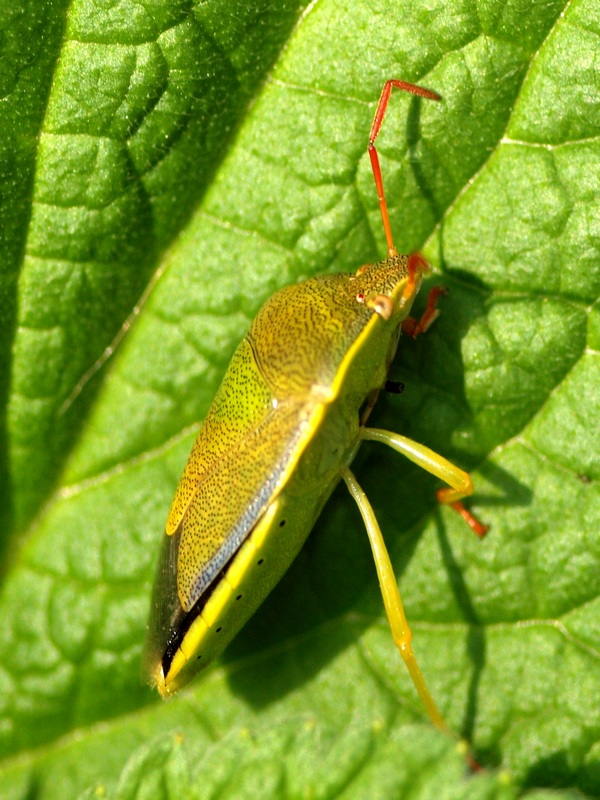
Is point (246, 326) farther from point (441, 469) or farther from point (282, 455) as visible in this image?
point (441, 469)

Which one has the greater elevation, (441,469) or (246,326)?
(246,326)

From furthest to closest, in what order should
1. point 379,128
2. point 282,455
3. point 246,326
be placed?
point 246,326
point 379,128
point 282,455

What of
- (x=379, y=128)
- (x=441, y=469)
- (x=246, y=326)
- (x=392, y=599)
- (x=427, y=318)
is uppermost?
(x=379, y=128)

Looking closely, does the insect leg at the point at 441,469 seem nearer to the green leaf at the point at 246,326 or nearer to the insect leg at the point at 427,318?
the green leaf at the point at 246,326

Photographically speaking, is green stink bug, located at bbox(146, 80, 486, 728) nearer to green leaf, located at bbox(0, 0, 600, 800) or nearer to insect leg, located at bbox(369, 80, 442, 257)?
insect leg, located at bbox(369, 80, 442, 257)

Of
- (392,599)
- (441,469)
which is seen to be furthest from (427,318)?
(392,599)

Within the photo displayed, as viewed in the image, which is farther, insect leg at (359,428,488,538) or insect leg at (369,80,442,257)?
insect leg at (359,428,488,538)

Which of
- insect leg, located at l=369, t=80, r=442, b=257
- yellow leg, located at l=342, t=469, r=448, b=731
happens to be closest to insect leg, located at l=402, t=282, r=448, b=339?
insect leg, located at l=369, t=80, r=442, b=257
